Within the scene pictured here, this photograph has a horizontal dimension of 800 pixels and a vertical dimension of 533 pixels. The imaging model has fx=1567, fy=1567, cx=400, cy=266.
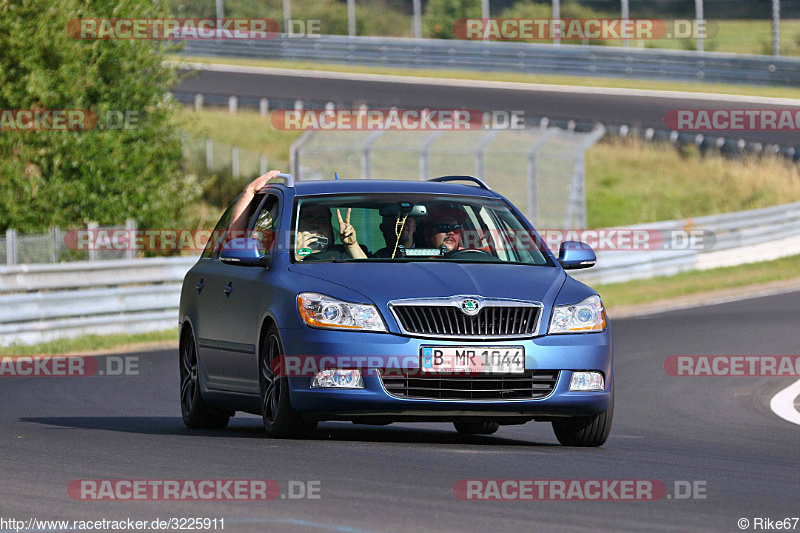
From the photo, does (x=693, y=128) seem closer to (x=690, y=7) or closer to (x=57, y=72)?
(x=57, y=72)

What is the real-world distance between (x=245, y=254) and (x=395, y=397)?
1.47m

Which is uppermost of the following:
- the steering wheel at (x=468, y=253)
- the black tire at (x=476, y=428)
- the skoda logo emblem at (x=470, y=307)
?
the steering wheel at (x=468, y=253)

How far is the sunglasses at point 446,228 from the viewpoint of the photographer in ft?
33.3

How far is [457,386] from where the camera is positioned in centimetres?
907

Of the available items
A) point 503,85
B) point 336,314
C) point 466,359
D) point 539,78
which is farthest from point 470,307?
point 539,78

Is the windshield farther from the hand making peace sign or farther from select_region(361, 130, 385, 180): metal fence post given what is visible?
select_region(361, 130, 385, 180): metal fence post

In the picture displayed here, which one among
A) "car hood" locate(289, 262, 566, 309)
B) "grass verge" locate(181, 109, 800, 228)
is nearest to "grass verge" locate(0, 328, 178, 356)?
"car hood" locate(289, 262, 566, 309)

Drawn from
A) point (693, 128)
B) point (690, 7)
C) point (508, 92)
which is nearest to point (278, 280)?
point (693, 128)

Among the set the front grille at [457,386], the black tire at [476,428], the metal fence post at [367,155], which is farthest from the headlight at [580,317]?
the metal fence post at [367,155]

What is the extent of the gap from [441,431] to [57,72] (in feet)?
51.3

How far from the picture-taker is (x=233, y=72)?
169ft

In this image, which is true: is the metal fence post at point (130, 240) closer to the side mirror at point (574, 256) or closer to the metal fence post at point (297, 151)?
the metal fence post at point (297, 151)

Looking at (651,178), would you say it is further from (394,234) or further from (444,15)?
(394,234)

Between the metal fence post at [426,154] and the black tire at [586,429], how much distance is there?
19339mm
